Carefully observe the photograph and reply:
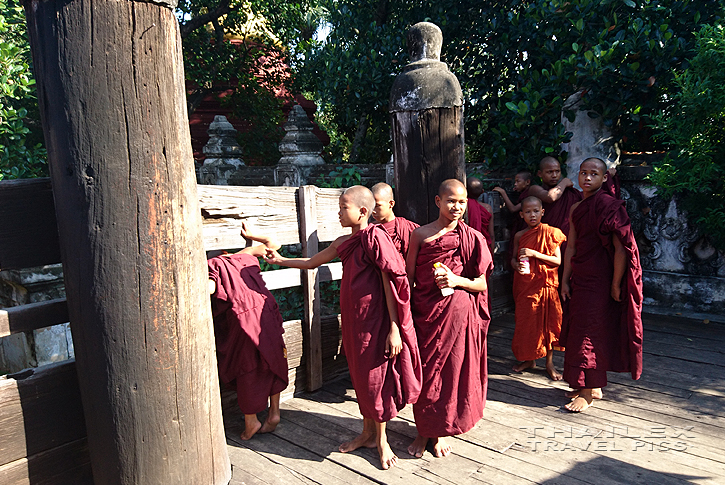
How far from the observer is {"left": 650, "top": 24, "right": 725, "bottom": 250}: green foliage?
4.88 metres

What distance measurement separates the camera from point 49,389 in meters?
2.63

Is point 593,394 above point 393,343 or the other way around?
the other way around

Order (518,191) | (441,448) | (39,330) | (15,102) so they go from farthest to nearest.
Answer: (15,102)
(518,191)
(39,330)
(441,448)

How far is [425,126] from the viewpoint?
3805 mm

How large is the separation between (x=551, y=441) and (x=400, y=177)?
203cm

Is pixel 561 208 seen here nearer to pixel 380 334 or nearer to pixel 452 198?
pixel 452 198

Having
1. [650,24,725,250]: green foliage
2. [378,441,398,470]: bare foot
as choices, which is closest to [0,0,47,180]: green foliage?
[378,441,398,470]: bare foot

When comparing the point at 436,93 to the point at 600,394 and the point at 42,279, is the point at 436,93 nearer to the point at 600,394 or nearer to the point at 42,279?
the point at 600,394

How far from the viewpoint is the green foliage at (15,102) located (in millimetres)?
5309

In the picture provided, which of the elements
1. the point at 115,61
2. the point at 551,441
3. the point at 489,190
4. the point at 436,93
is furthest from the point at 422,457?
the point at 489,190

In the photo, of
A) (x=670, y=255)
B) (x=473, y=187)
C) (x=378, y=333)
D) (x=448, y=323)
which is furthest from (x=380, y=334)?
(x=670, y=255)

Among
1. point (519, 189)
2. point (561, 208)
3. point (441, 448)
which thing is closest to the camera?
point (441, 448)

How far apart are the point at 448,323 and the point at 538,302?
1.57 meters

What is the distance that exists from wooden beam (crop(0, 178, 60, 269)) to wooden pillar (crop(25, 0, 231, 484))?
0.25 m
